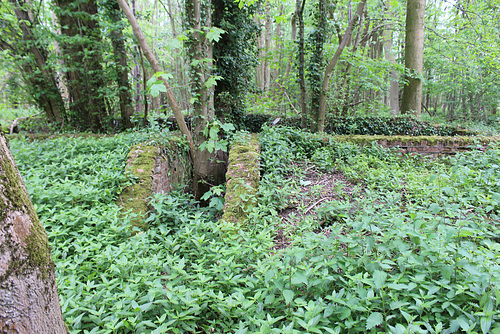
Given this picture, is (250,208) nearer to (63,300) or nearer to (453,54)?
(63,300)

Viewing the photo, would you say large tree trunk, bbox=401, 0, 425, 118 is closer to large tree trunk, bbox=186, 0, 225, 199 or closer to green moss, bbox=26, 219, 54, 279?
large tree trunk, bbox=186, 0, 225, 199

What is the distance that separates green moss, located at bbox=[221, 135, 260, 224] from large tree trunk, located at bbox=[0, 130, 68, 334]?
1743 millimetres

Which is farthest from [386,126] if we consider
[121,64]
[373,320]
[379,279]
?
[121,64]

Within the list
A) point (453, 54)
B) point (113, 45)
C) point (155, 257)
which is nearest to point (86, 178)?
point (155, 257)

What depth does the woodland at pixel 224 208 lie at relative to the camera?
1.54m

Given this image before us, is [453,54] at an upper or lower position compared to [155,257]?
upper

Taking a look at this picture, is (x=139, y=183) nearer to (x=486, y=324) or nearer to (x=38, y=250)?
(x=38, y=250)

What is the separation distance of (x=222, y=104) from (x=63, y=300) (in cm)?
563

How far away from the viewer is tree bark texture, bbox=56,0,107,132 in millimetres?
7637

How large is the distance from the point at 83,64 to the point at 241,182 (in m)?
7.15

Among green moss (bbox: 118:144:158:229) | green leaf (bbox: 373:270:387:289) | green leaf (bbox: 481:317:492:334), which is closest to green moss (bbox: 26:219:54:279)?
green leaf (bbox: 373:270:387:289)

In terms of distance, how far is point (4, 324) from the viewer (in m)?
0.91

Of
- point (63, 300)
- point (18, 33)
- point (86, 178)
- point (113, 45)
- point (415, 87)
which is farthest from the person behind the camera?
point (415, 87)

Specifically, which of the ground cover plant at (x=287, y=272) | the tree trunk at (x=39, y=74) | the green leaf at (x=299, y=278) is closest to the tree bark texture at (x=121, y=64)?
the tree trunk at (x=39, y=74)
